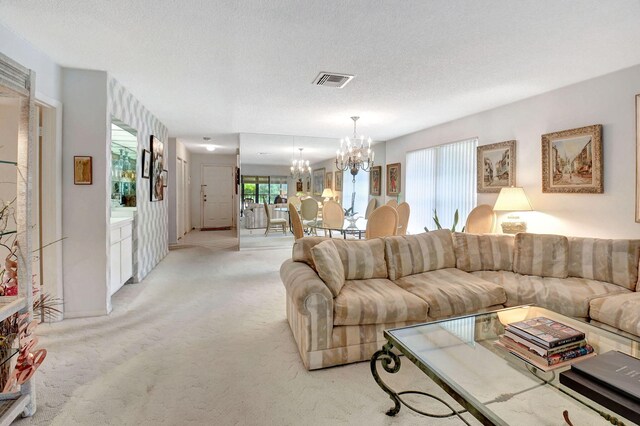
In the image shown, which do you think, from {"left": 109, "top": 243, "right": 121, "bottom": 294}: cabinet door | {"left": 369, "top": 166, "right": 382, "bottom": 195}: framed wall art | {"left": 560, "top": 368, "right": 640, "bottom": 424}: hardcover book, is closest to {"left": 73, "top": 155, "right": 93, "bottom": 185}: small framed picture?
{"left": 109, "top": 243, "right": 121, "bottom": 294}: cabinet door

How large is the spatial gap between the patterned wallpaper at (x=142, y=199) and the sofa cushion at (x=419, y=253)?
294cm

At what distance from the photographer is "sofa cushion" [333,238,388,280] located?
108 inches

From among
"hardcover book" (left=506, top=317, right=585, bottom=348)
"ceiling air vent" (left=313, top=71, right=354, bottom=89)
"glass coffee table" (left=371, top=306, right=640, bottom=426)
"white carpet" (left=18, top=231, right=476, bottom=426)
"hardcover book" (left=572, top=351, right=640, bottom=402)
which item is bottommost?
"white carpet" (left=18, top=231, right=476, bottom=426)

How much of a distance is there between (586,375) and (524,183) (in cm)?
338

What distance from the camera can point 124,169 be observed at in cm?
454

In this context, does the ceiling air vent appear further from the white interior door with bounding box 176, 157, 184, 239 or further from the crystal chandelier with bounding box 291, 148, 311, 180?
the white interior door with bounding box 176, 157, 184, 239

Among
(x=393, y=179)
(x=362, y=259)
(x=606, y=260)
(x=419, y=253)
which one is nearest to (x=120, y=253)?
(x=362, y=259)

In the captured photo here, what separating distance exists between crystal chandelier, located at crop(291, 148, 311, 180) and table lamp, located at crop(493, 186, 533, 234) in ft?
13.7

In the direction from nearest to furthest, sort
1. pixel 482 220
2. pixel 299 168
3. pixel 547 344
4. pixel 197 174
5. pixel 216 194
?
pixel 547 344 → pixel 482 220 → pixel 299 168 → pixel 197 174 → pixel 216 194

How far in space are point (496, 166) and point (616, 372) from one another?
3681mm

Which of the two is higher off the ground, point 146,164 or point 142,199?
point 146,164

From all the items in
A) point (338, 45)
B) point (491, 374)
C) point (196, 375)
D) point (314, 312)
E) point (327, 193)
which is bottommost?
point (196, 375)

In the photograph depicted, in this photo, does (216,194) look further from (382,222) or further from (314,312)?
(314,312)

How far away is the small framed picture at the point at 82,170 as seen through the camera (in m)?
3.05
